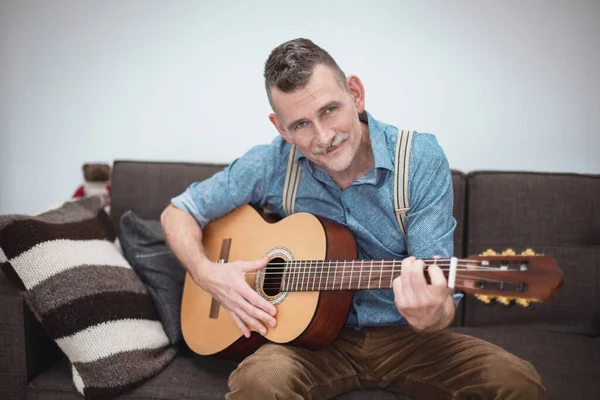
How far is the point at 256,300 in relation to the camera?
1533mm

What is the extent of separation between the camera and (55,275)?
1607mm

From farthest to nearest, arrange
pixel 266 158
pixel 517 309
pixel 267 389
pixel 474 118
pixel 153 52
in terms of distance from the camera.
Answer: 1. pixel 153 52
2. pixel 474 118
3. pixel 517 309
4. pixel 266 158
5. pixel 267 389

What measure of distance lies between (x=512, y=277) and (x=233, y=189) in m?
0.96

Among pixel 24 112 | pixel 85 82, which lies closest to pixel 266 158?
pixel 85 82

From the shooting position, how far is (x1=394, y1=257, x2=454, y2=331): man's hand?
1165 mm

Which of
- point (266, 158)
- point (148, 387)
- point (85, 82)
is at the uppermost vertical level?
point (85, 82)

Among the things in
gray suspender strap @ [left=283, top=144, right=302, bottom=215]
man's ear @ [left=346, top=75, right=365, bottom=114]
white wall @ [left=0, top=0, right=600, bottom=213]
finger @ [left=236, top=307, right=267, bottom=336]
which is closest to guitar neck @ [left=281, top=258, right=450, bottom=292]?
finger @ [left=236, top=307, right=267, bottom=336]

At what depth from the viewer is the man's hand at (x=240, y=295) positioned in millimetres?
1516

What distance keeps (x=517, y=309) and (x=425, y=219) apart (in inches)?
31.3

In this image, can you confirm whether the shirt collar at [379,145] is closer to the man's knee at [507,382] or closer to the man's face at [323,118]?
the man's face at [323,118]

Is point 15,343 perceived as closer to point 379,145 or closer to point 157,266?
point 157,266

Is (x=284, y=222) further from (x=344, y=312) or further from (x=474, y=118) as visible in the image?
(x=474, y=118)

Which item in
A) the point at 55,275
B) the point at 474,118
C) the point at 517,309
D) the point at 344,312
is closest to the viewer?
the point at 344,312

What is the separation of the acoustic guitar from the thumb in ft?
0.09
